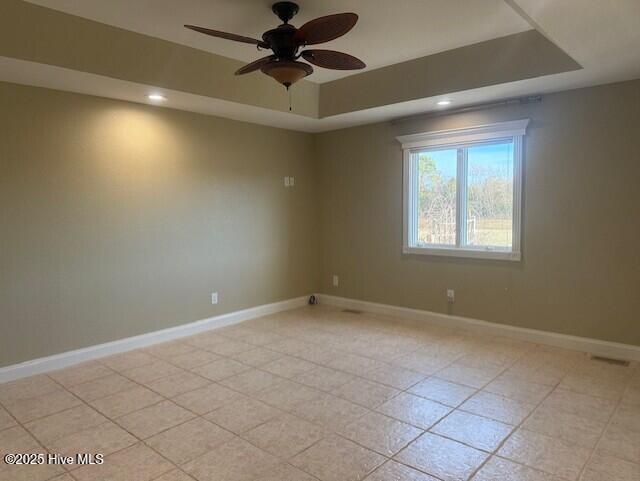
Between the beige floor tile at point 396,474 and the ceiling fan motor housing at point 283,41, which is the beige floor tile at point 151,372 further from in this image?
the ceiling fan motor housing at point 283,41

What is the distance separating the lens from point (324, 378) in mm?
3434

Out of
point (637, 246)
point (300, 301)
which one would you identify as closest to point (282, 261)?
point (300, 301)

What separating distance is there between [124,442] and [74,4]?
2.82 metres

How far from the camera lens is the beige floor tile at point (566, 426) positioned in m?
2.51

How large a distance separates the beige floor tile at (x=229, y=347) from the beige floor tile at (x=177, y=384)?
0.54m

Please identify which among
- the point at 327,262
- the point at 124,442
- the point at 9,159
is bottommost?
the point at 124,442

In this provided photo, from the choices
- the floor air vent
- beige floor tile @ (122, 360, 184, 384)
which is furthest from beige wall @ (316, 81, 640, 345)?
beige floor tile @ (122, 360, 184, 384)

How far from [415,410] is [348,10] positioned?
8.99 feet

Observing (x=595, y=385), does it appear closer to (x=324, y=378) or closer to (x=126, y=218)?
(x=324, y=378)

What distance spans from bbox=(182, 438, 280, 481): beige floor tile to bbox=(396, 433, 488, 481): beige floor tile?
73 cm

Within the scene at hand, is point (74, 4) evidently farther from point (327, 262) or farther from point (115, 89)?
point (327, 262)

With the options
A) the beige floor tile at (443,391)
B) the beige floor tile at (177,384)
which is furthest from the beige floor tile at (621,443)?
the beige floor tile at (177,384)

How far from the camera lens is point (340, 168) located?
575cm

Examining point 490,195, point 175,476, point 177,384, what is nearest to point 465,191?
point 490,195
